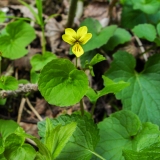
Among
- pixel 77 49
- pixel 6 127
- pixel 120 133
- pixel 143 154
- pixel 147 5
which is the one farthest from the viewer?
pixel 147 5

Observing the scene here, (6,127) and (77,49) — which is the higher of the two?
(77,49)

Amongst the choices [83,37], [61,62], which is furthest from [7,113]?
[83,37]

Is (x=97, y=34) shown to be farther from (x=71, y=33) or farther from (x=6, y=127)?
(x=6, y=127)

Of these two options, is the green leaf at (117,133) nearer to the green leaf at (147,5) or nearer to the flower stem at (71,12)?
the green leaf at (147,5)

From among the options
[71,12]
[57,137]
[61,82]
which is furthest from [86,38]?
[71,12]

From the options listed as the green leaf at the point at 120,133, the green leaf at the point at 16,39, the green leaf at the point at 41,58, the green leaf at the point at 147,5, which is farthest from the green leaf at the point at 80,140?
the green leaf at the point at 147,5

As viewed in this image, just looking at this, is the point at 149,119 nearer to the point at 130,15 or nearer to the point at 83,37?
the point at 83,37
